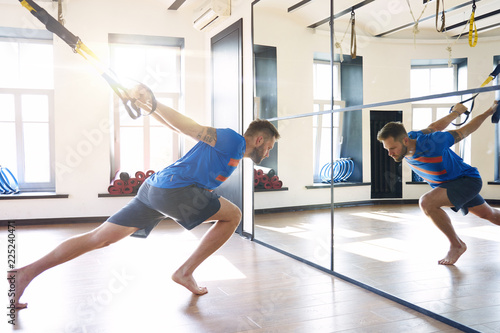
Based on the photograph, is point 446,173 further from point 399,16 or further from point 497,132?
point 399,16

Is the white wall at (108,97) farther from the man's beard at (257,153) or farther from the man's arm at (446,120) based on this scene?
the man's arm at (446,120)

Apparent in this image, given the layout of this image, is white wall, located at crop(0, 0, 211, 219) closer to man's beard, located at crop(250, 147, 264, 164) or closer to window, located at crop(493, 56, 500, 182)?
man's beard, located at crop(250, 147, 264, 164)

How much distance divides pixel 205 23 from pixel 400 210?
354 cm

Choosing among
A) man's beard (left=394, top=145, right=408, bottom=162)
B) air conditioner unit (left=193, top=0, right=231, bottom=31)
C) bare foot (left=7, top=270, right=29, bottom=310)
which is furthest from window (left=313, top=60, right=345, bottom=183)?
bare foot (left=7, top=270, right=29, bottom=310)

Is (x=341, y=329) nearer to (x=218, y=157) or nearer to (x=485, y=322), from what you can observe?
(x=485, y=322)

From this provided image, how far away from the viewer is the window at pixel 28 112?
225 inches

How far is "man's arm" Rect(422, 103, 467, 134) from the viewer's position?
238cm

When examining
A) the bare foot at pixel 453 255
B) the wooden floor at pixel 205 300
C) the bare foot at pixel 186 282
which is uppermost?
the bare foot at pixel 453 255

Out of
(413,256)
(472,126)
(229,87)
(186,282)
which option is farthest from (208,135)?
(229,87)

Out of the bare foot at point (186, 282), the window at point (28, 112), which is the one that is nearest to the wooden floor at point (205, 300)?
the bare foot at point (186, 282)

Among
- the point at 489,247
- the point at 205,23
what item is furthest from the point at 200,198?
the point at 205,23

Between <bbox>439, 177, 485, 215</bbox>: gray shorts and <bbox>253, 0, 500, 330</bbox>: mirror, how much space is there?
0.16ft

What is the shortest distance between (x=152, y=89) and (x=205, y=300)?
4055 mm

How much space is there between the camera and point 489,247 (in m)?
2.29
